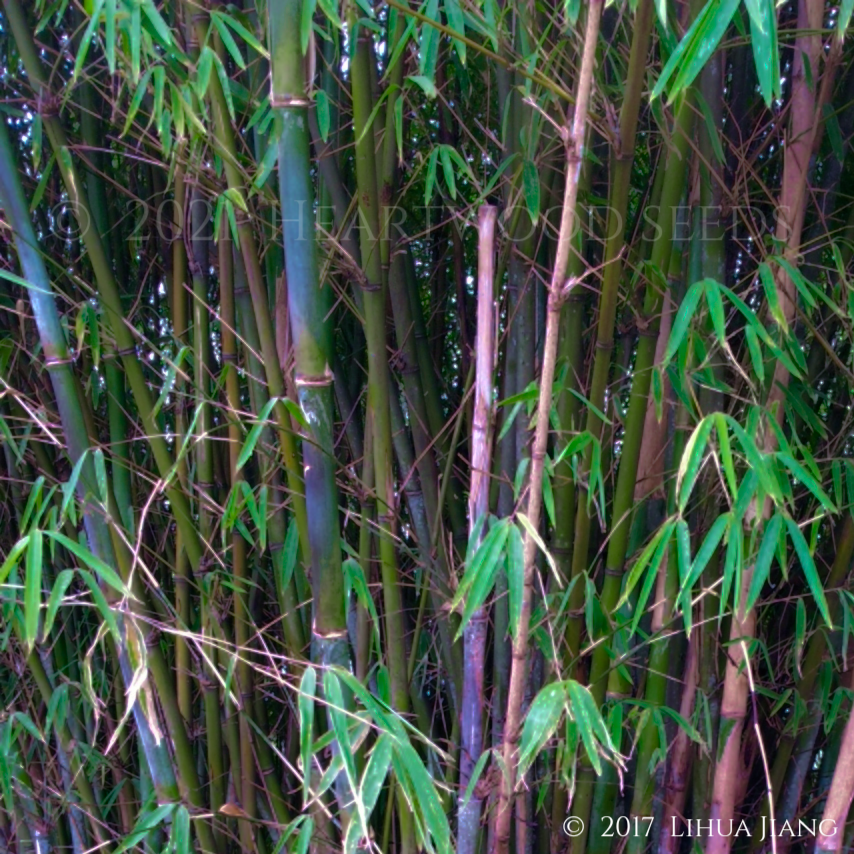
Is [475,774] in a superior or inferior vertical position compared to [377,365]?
inferior

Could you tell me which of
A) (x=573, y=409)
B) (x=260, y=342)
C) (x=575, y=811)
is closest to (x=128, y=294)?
(x=260, y=342)

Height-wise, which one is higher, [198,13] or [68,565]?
[198,13]

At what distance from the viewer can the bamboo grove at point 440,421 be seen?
101 cm

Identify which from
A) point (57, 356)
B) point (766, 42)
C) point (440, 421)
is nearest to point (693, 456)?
point (766, 42)

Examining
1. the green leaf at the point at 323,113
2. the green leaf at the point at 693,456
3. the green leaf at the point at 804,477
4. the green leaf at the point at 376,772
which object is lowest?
the green leaf at the point at 376,772

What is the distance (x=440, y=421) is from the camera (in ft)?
4.67

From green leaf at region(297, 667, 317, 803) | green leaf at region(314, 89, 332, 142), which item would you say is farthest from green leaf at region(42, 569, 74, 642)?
green leaf at region(314, 89, 332, 142)

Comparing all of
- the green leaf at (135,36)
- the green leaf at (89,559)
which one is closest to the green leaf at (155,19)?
the green leaf at (135,36)

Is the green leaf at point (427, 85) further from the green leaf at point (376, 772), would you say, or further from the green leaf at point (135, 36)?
the green leaf at point (376, 772)

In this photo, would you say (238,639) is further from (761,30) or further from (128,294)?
(761,30)

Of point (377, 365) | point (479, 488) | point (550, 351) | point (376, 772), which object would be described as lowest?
point (376, 772)

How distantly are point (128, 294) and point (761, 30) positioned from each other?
1249mm

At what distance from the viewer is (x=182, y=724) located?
139 centimetres

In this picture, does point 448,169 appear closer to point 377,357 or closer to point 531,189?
point 531,189
